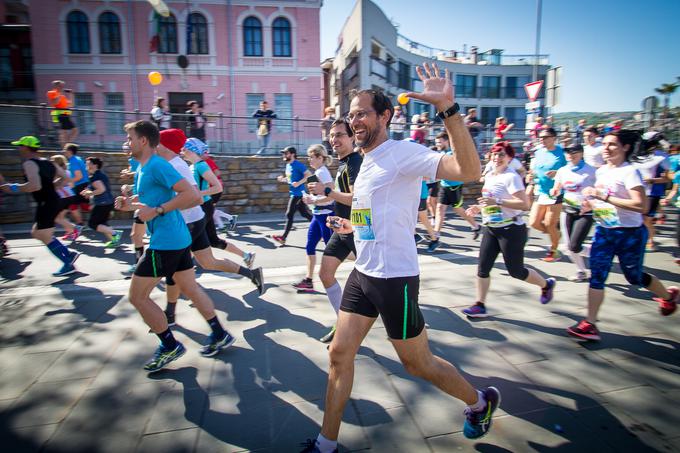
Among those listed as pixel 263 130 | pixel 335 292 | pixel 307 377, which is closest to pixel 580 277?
pixel 335 292

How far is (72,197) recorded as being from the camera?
7.34 m

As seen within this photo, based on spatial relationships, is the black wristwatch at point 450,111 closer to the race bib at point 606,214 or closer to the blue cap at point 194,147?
the race bib at point 606,214

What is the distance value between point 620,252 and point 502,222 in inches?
43.9

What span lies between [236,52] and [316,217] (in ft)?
63.9

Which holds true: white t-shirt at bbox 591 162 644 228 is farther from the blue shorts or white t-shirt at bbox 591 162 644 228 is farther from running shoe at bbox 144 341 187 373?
running shoe at bbox 144 341 187 373

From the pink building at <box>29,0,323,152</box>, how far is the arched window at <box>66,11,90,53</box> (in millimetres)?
46

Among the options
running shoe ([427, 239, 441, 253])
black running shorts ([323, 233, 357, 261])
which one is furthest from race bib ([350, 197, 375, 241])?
running shoe ([427, 239, 441, 253])

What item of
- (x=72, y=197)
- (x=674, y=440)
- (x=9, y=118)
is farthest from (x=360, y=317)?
(x=9, y=118)

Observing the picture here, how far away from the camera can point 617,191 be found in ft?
12.0

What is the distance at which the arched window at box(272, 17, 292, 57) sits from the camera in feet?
70.0

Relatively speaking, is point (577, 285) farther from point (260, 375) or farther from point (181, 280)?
point (181, 280)

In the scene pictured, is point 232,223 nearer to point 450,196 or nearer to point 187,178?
point 450,196

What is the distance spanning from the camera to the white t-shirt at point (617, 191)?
3559 mm

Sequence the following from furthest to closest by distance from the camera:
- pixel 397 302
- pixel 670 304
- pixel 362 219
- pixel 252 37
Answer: pixel 252 37 < pixel 670 304 < pixel 362 219 < pixel 397 302
